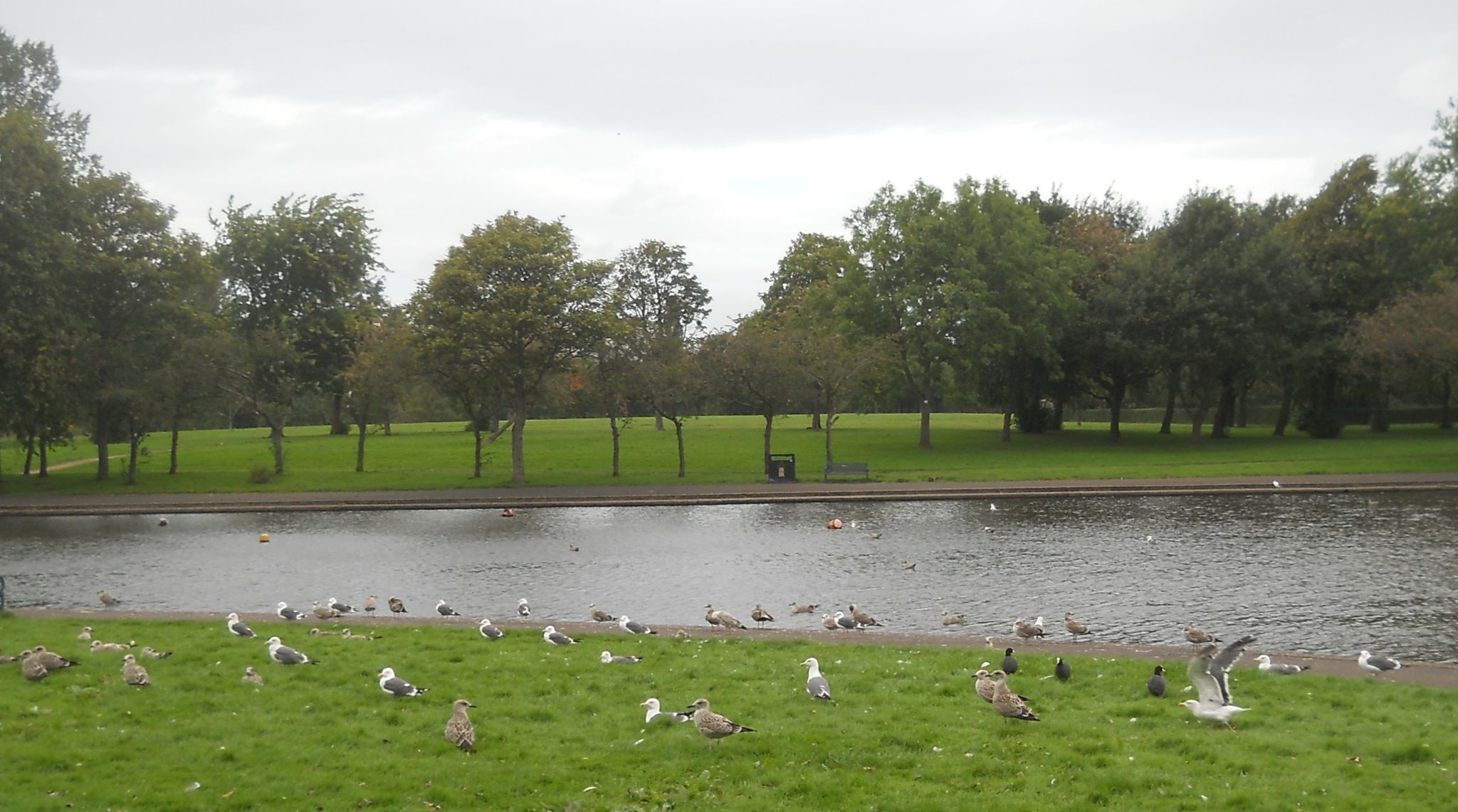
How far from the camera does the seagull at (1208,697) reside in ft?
35.4

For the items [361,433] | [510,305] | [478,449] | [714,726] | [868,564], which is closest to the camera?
[714,726]

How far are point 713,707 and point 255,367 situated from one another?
4407 centimetres

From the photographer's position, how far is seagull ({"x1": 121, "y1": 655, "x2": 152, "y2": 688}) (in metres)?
13.1

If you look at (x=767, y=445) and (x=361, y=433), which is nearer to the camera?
(x=767, y=445)

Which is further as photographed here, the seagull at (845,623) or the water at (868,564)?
the water at (868,564)

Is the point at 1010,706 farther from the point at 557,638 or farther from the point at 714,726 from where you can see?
the point at 557,638

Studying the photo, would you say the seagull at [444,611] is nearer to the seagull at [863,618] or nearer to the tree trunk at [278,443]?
the seagull at [863,618]

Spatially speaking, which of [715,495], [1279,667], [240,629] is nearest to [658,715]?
[1279,667]

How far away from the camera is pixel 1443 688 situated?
12.8 metres

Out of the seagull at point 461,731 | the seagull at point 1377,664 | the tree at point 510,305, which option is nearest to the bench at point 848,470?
the tree at point 510,305

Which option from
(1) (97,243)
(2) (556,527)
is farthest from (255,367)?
(2) (556,527)

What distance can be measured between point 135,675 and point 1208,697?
1232cm

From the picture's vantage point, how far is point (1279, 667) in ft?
44.9

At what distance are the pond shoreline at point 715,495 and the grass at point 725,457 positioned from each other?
223 cm
